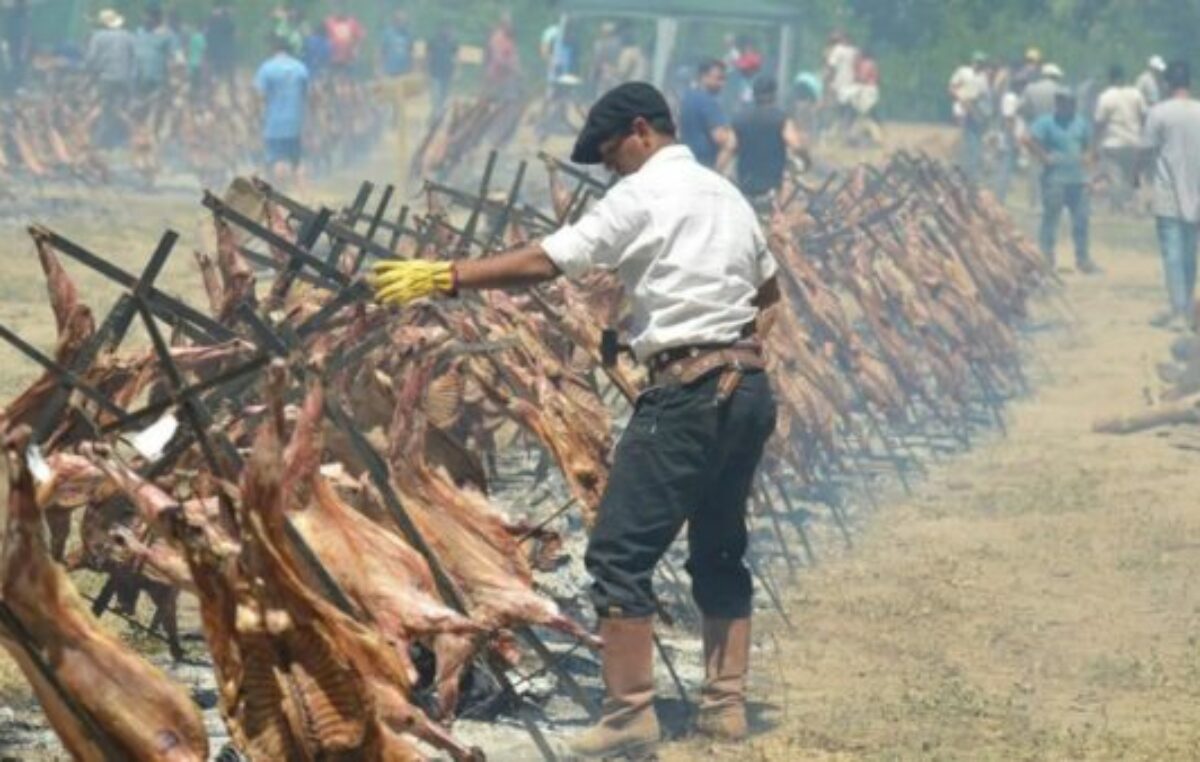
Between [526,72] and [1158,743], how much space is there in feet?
133

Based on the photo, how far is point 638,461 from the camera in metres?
8.34

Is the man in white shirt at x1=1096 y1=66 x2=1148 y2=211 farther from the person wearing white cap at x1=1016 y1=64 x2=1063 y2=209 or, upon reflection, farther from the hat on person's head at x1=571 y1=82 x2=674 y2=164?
the hat on person's head at x1=571 y1=82 x2=674 y2=164

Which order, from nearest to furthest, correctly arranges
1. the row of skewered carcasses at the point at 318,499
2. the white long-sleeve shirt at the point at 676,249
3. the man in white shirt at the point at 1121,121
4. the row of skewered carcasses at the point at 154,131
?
the row of skewered carcasses at the point at 318,499, the white long-sleeve shirt at the point at 676,249, the man in white shirt at the point at 1121,121, the row of skewered carcasses at the point at 154,131

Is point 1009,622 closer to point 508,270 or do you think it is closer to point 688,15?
point 508,270

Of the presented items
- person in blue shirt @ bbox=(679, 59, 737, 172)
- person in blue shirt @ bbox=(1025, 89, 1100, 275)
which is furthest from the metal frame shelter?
person in blue shirt @ bbox=(679, 59, 737, 172)

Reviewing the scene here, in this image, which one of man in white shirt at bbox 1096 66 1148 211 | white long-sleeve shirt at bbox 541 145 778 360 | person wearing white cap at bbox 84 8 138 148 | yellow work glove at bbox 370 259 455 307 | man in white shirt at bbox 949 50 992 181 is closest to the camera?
yellow work glove at bbox 370 259 455 307

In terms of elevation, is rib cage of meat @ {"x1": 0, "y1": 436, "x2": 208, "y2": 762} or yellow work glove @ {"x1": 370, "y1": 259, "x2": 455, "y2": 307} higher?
yellow work glove @ {"x1": 370, "y1": 259, "x2": 455, "y2": 307}

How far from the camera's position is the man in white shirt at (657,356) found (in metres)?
8.27

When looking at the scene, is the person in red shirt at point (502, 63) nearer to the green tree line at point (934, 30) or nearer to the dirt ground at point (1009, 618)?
the green tree line at point (934, 30)

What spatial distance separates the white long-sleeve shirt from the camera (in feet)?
27.0

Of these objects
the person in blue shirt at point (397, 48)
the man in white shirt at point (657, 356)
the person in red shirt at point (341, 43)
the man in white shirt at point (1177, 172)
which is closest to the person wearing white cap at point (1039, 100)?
the man in white shirt at point (1177, 172)

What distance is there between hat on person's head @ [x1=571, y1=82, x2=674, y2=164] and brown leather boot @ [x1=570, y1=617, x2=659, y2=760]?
4.97ft

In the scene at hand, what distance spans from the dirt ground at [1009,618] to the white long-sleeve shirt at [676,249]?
4.56ft

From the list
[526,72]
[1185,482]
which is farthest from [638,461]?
[526,72]
